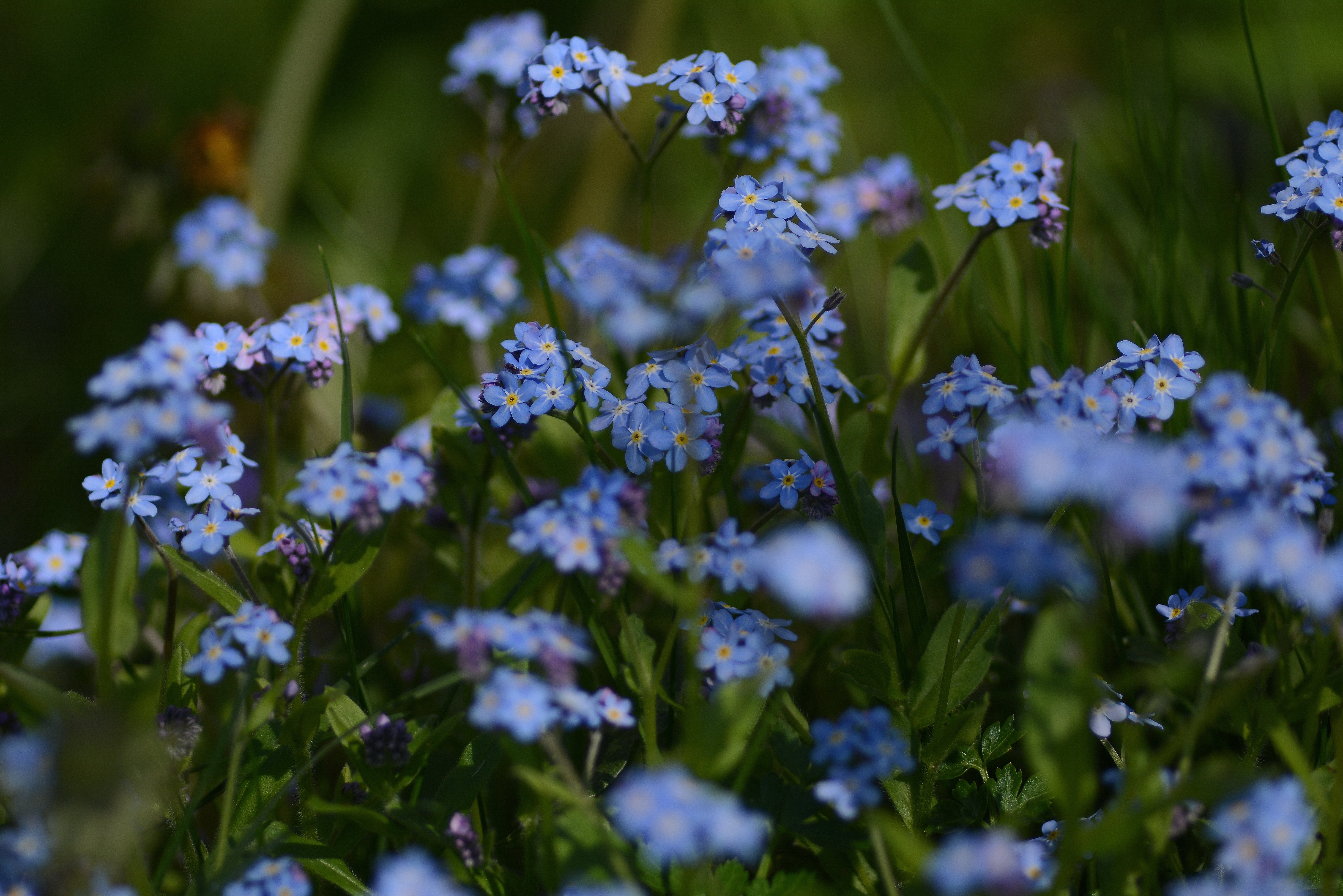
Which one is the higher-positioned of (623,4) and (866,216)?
(623,4)

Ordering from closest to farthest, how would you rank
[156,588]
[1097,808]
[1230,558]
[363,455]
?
[1230,558] → [363,455] → [1097,808] → [156,588]

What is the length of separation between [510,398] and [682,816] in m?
0.67

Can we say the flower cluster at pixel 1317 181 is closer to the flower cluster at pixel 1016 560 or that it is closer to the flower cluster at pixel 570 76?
the flower cluster at pixel 1016 560

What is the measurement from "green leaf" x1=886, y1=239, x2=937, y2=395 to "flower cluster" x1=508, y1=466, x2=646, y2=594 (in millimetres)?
889

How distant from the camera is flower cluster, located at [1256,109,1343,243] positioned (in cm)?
129

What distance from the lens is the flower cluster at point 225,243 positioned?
7.59ft

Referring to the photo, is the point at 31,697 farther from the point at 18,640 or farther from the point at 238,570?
the point at 18,640

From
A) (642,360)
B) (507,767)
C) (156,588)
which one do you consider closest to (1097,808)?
(507,767)

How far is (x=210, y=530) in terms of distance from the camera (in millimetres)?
1316

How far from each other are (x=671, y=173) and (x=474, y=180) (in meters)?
0.78

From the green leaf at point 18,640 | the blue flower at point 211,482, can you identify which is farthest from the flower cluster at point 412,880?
the green leaf at point 18,640

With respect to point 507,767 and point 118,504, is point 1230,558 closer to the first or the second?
point 507,767

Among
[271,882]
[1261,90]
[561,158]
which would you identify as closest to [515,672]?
[271,882]

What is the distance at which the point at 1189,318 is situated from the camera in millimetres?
1849
